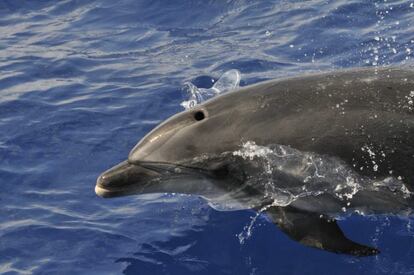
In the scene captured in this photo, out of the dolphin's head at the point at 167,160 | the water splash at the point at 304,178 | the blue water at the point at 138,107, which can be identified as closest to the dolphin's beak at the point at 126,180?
the dolphin's head at the point at 167,160

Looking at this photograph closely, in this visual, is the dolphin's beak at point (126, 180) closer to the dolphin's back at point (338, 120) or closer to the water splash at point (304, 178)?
the dolphin's back at point (338, 120)

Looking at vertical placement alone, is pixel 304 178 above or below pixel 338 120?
below

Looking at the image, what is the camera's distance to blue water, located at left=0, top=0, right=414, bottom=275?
317 inches

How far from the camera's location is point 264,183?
6.88 m

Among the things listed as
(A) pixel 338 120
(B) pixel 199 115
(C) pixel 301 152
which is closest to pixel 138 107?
(B) pixel 199 115

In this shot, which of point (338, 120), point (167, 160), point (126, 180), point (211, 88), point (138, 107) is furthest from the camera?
point (138, 107)

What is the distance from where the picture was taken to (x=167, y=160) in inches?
263

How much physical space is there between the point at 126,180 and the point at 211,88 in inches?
162

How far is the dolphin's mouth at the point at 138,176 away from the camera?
673 cm

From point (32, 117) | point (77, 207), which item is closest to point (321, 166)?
point (77, 207)

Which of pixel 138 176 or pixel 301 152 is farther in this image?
pixel 138 176

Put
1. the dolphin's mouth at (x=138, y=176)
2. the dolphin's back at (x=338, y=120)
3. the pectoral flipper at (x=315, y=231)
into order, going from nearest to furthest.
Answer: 1. the dolphin's back at (x=338, y=120)
2. the pectoral flipper at (x=315, y=231)
3. the dolphin's mouth at (x=138, y=176)

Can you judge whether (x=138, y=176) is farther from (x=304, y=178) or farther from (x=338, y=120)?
(x=338, y=120)

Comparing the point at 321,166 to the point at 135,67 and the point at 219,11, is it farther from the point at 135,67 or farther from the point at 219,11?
the point at 219,11
